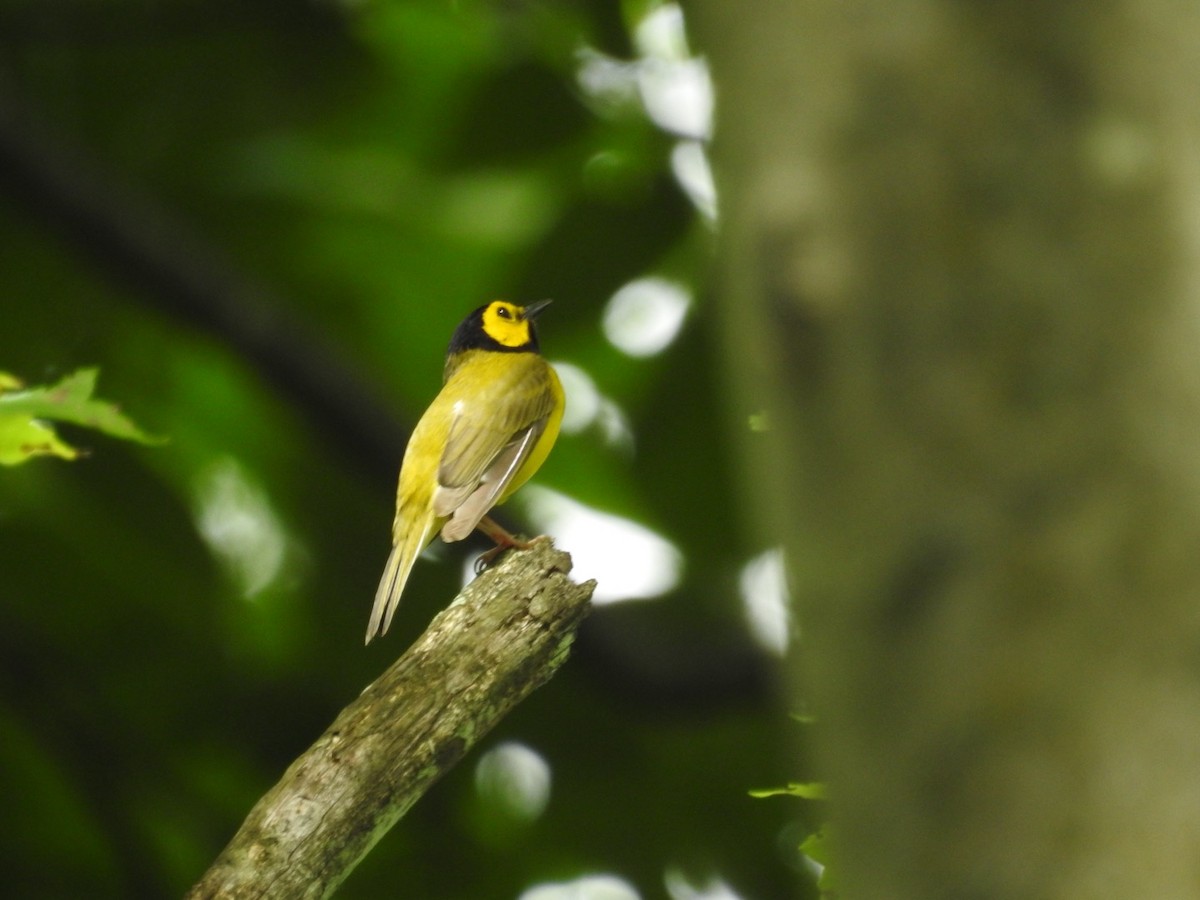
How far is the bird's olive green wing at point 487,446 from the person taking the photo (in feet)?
15.0

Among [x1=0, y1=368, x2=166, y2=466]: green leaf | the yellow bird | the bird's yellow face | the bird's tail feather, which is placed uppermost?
the bird's yellow face

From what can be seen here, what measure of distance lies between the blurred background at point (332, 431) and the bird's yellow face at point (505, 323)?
0.37 metres

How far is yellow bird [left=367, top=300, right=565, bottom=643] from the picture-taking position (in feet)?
14.9

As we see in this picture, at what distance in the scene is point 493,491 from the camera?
4668mm

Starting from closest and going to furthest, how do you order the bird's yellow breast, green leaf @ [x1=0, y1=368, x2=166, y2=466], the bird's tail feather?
green leaf @ [x1=0, y1=368, x2=166, y2=466] < the bird's tail feather < the bird's yellow breast

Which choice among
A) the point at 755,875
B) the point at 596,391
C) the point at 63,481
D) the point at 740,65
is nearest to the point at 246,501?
the point at 63,481

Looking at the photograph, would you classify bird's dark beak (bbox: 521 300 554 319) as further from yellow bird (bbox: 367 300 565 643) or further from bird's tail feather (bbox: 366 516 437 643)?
bird's tail feather (bbox: 366 516 437 643)

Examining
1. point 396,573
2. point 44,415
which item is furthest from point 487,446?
point 44,415

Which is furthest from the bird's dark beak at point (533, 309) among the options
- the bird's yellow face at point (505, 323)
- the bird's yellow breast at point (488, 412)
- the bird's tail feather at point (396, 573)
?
the bird's tail feather at point (396, 573)

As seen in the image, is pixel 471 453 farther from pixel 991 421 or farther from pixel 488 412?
pixel 991 421

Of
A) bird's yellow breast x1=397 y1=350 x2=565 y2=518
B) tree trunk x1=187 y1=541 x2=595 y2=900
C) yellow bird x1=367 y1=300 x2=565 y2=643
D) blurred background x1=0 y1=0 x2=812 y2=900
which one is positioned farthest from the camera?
blurred background x1=0 y1=0 x2=812 y2=900

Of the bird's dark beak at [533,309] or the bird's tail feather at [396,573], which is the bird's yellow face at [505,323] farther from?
the bird's tail feather at [396,573]

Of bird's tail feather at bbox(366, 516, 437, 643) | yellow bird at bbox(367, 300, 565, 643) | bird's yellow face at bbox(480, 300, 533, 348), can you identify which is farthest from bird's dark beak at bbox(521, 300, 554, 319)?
bird's tail feather at bbox(366, 516, 437, 643)

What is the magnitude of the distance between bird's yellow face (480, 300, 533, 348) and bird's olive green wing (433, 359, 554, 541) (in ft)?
2.26
